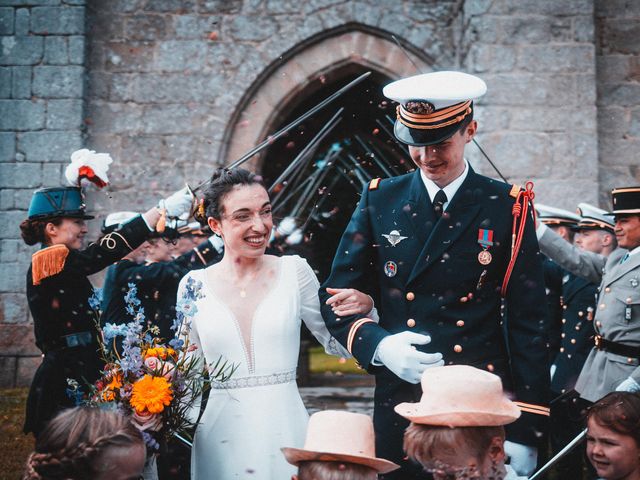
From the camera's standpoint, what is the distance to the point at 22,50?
24.5ft

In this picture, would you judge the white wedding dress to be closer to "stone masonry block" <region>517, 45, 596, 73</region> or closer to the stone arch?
"stone masonry block" <region>517, 45, 596, 73</region>

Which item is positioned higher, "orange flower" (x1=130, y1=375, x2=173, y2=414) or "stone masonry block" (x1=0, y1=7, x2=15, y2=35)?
"stone masonry block" (x1=0, y1=7, x2=15, y2=35)

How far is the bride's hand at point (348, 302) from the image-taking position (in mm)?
2545

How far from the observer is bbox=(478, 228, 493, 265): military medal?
2.52 meters

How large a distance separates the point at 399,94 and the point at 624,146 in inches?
214

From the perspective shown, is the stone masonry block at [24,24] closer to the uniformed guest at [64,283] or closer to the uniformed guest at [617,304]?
the uniformed guest at [64,283]

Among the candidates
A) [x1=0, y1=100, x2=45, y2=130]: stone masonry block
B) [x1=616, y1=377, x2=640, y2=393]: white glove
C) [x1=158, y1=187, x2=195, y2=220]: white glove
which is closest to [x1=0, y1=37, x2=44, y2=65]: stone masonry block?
[x1=0, y1=100, x2=45, y2=130]: stone masonry block

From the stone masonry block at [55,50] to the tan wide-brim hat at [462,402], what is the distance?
6.42 meters

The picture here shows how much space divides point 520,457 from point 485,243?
2.33 ft

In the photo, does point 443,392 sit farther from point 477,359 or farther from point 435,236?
point 435,236

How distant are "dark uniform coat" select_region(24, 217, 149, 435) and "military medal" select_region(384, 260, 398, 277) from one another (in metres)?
1.97

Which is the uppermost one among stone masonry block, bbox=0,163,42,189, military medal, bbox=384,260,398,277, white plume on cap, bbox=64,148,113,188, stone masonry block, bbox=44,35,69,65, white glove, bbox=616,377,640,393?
stone masonry block, bbox=44,35,69,65

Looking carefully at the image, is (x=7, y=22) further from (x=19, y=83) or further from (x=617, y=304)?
(x=617, y=304)

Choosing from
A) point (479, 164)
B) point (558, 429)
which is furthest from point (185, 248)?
point (558, 429)
